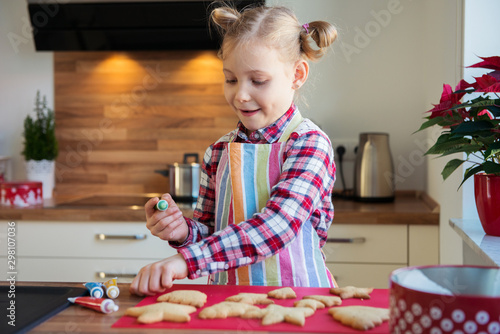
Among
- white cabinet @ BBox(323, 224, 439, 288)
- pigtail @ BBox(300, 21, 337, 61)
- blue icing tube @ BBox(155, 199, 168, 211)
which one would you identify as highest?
pigtail @ BBox(300, 21, 337, 61)

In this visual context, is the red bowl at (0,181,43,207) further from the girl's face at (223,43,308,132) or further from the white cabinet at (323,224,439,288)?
the girl's face at (223,43,308,132)

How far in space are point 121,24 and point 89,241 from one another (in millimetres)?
939

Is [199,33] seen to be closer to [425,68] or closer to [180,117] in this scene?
[180,117]

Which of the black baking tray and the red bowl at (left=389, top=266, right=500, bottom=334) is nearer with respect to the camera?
the red bowl at (left=389, top=266, right=500, bottom=334)

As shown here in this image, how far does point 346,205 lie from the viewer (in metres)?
2.26

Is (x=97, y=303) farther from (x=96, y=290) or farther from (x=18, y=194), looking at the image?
(x=18, y=194)

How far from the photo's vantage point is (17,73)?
280 cm

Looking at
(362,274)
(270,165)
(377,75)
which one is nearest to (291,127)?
(270,165)

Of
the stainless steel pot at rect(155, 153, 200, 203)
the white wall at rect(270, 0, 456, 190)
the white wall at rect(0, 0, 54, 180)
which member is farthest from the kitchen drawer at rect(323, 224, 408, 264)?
the white wall at rect(0, 0, 54, 180)

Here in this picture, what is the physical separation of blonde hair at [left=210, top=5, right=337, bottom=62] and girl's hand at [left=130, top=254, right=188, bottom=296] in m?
0.46

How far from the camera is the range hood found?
7.96 feet

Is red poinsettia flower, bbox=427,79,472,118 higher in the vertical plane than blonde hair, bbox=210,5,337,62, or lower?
lower

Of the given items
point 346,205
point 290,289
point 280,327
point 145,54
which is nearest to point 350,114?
point 346,205

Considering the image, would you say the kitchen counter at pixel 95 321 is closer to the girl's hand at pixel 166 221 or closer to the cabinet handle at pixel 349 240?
the girl's hand at pixel 166 221
